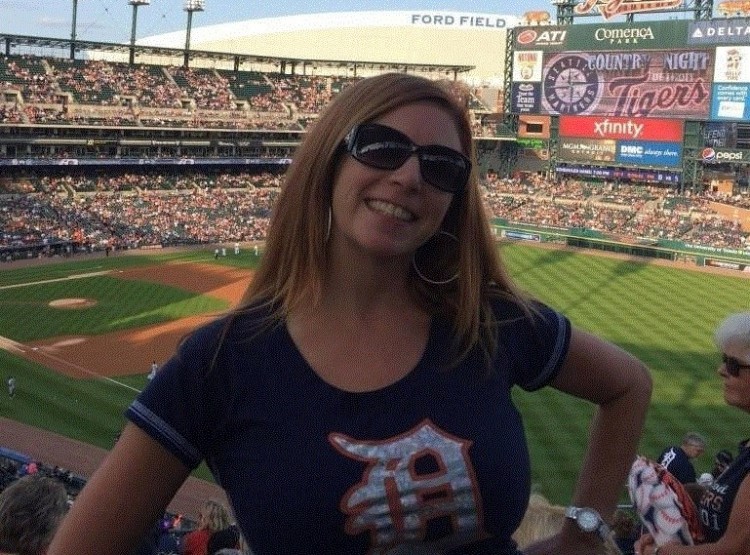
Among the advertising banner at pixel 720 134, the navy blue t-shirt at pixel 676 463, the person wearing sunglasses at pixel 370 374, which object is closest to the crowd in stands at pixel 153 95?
the advertising banner at pixel 720 134

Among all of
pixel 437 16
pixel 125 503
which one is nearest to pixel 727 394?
pixel 125 503

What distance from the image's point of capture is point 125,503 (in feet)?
6.98

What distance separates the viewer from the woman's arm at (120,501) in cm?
211

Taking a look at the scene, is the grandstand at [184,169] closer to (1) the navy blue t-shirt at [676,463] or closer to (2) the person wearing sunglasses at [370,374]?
(1) the navy blue t-shirt at [676,463]

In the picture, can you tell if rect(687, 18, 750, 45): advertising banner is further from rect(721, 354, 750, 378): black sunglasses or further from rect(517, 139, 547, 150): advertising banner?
rect(721, 354, 750, 378): black sunglasses

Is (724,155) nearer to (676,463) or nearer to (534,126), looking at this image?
(534,126)

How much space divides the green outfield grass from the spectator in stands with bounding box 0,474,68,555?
29.9 ft

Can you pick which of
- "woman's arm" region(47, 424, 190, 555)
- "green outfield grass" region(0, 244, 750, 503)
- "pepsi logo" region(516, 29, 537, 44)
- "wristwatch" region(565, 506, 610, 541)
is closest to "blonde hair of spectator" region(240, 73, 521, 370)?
"woman's arm" region(47, 424, 190, 555)

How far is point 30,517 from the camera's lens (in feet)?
13.4

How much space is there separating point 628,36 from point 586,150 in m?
8.42

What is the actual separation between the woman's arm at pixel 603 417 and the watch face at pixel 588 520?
0.08ft

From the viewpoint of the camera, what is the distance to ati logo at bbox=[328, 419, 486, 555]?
82.4 inches

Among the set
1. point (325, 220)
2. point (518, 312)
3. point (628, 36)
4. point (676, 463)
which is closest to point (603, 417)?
point (518, 312)

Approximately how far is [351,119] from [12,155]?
5784 centimetres
